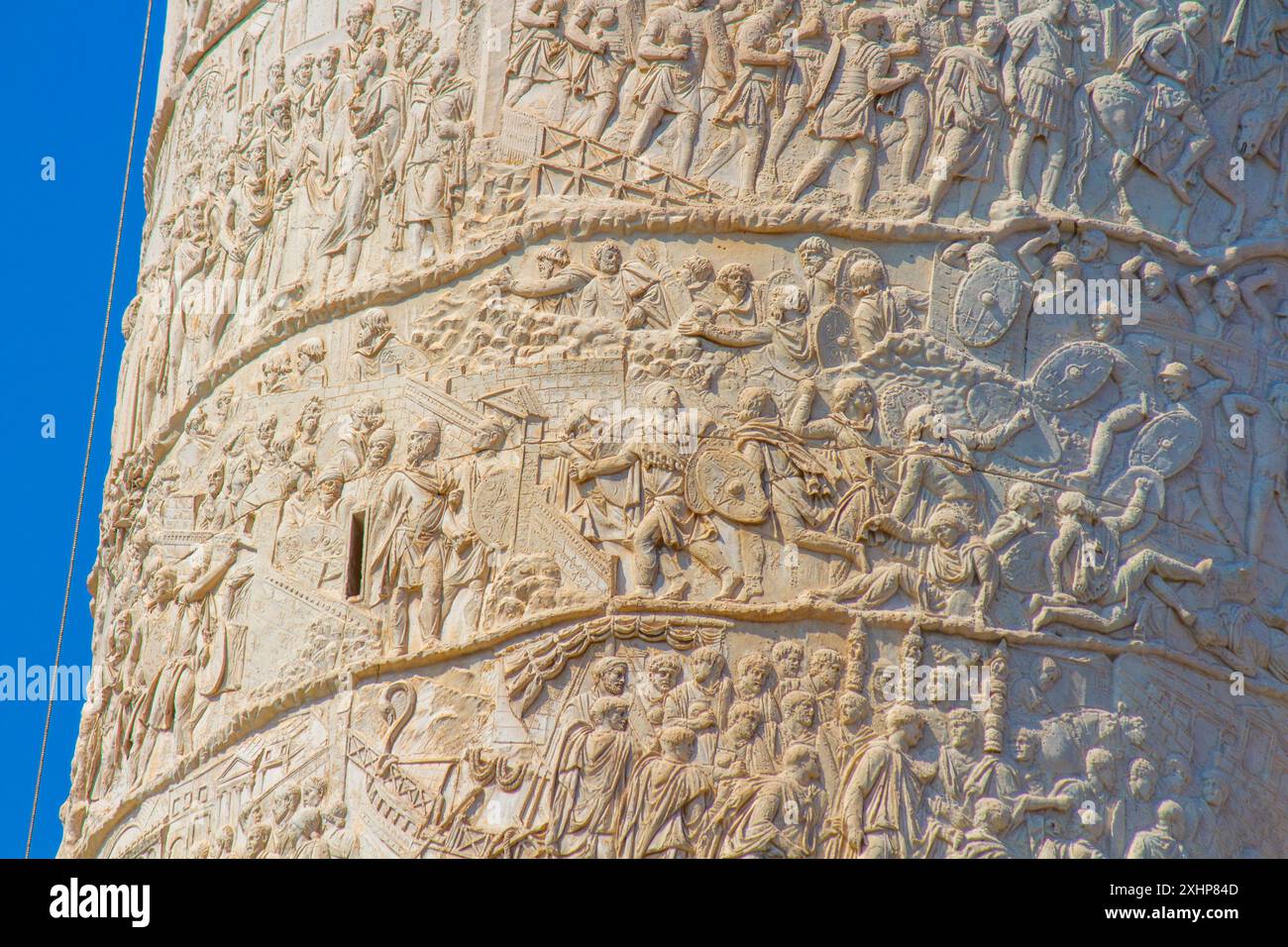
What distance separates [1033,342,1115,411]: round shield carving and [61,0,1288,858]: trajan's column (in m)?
0.02

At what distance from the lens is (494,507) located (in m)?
12.9

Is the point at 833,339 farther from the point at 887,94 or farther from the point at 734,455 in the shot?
the point at 887,94

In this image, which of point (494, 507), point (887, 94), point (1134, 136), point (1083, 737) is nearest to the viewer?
point (1083, 737)

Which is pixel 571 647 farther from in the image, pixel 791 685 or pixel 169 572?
pixel 169 572

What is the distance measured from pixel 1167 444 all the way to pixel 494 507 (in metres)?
3.00

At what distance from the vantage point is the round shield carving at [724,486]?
41.8 ft

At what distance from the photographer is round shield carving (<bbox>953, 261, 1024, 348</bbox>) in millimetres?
13156

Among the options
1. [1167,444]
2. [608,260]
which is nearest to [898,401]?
Answer: [1167,444]

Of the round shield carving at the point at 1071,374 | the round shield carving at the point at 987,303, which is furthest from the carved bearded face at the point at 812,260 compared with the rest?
the round shield carving at the point at 1071,374

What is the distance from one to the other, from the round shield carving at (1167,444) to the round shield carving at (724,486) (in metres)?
1.72

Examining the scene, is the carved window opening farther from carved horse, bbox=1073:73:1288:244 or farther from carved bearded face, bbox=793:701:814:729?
carved horse, bbox=1073:73:1288:244

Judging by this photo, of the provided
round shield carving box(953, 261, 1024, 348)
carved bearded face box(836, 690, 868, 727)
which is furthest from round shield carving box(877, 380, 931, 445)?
carved bearded face box(836, 690, 868, 727)
